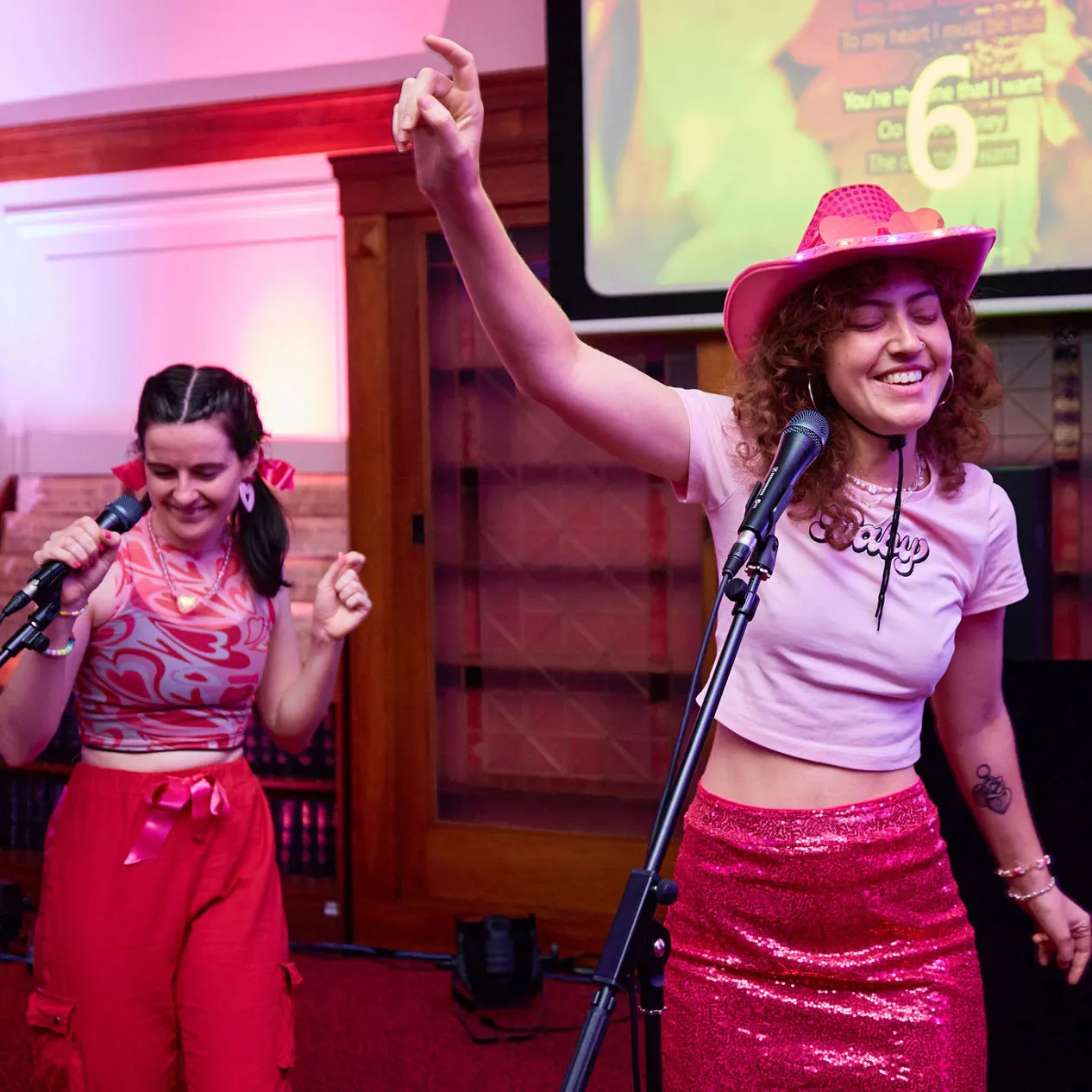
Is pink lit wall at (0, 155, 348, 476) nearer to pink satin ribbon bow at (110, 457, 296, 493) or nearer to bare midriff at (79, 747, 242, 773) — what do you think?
pink satin ribbon bow at (110, 457, 296, 493)

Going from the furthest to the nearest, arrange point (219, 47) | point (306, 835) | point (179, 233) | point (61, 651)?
point (179, 233) < point (219, 47) < point (306, 835) < point (61, 651)

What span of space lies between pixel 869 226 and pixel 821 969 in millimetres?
773

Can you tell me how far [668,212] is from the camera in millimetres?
2502

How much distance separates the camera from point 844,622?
117cm

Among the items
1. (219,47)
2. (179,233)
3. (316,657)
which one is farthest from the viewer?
(179,233)

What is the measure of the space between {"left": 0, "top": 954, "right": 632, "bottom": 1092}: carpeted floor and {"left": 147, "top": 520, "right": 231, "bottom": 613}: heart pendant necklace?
1.29 m

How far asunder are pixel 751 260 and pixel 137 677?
1.52 m

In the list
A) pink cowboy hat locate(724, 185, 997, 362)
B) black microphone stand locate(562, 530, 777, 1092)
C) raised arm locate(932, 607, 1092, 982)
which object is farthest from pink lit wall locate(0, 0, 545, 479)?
black microphone stand locate(562, 530, 777, 1092)

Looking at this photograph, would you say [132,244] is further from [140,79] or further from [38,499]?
[38,499]

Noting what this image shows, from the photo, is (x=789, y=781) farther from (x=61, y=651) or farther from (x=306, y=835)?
(x=306, y=835)

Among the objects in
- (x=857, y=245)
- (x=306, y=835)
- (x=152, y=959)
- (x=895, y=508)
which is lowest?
(x=306, y=835)

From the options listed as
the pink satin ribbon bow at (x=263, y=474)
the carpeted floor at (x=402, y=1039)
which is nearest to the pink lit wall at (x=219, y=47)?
the pink satin ribbon bow at (x=263, y=474)

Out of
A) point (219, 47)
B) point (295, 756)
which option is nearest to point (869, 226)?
point (295, 756)

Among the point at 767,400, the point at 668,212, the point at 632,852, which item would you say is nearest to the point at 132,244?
the point at 668,212
